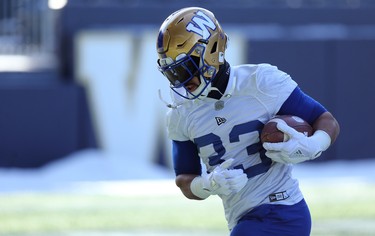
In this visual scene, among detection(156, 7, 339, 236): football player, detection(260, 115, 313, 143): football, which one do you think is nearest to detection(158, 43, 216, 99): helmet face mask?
detection(156, 7, 339, 236): football player

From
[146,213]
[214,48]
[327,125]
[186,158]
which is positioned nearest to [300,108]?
[327,125]

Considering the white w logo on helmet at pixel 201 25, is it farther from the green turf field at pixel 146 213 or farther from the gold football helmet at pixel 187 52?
the green turf field at pixel 146 213

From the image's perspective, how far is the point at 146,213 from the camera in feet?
30.1

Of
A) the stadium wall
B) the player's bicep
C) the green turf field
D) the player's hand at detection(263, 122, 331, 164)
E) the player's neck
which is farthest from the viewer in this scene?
the stadium wall

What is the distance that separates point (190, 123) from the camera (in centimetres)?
464

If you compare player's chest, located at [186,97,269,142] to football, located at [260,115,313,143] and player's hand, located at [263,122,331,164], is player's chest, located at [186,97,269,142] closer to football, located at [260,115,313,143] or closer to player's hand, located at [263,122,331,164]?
football, located at [260,115,313,143]

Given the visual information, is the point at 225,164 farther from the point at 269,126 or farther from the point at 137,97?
the point at 137,97

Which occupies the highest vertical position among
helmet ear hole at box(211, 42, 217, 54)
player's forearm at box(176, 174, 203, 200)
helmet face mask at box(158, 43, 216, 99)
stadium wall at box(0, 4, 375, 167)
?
helmet ear hole at box(211, 42, 217, 54)

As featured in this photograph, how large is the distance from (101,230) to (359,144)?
6.15 meters

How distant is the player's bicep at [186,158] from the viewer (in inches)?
186

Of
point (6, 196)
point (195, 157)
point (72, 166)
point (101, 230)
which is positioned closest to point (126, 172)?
point (72, 166)

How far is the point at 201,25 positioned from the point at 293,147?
0.70 m

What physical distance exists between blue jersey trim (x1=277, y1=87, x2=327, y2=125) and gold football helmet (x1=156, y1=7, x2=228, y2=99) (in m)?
0.37

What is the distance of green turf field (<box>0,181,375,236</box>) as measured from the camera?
26.7 ft
